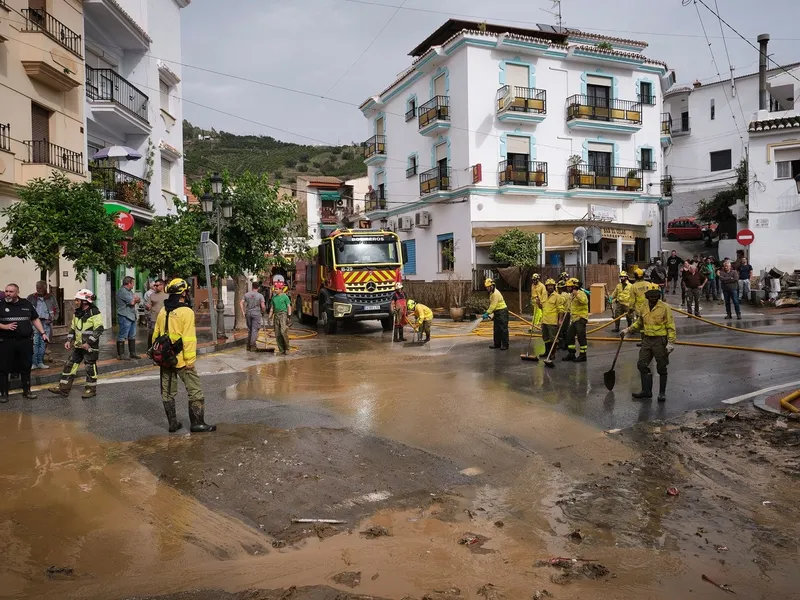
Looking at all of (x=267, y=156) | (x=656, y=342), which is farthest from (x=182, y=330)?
(x=267, y=156)

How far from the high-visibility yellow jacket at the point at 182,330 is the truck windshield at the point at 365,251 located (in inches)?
447

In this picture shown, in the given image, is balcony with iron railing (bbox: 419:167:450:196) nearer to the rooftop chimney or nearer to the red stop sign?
the red stop sign

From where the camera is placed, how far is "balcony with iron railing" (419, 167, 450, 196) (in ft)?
99.1

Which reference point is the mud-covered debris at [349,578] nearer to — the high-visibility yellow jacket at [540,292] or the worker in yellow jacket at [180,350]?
the worker in yellow jacket at [180,350]

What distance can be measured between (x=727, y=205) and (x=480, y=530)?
38541 millimetres

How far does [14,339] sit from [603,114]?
2828 centimetres

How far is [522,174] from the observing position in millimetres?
29297

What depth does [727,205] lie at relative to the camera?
37469 mm

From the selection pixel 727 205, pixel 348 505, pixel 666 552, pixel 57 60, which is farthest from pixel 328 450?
pixel 727 205

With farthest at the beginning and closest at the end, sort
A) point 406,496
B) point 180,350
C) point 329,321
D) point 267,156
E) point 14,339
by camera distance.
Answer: point 267,156, point 329,321, point 14,339, point 180,350, point 406,496

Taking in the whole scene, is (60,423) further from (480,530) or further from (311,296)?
(311,296)

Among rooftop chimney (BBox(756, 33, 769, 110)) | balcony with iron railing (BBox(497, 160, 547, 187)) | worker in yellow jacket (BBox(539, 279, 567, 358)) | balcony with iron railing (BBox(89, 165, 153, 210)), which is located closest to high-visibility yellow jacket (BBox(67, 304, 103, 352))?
worker in yellow jacket (BBox(539, 279, 567, 358))

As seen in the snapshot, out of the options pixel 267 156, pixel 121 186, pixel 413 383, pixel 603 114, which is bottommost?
pixel 413 383

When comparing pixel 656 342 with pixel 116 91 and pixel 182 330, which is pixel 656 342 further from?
pixel 116 91
